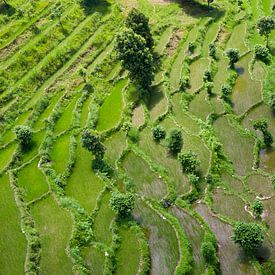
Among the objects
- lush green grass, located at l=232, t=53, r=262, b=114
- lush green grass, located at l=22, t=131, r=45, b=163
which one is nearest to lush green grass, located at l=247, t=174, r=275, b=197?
lush green grass, located at l=232, t=53, r=262, b=114

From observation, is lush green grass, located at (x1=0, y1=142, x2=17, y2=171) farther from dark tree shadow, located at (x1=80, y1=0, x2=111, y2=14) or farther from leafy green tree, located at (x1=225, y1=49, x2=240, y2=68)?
dark tree shadow, located at (x1=80, y1=0, x2=111, y2=14)

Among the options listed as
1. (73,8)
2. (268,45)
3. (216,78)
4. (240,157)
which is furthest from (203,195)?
(73,8)

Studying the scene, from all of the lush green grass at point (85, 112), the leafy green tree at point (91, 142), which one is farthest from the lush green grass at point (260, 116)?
the lush green grass at point (85, 112)

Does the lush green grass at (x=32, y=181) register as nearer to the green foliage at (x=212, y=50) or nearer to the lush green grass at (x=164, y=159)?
the lush green grass at (x=164, y=159)

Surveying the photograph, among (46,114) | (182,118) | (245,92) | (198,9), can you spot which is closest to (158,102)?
(182,118)

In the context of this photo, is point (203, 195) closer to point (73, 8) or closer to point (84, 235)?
point (84, 235)
